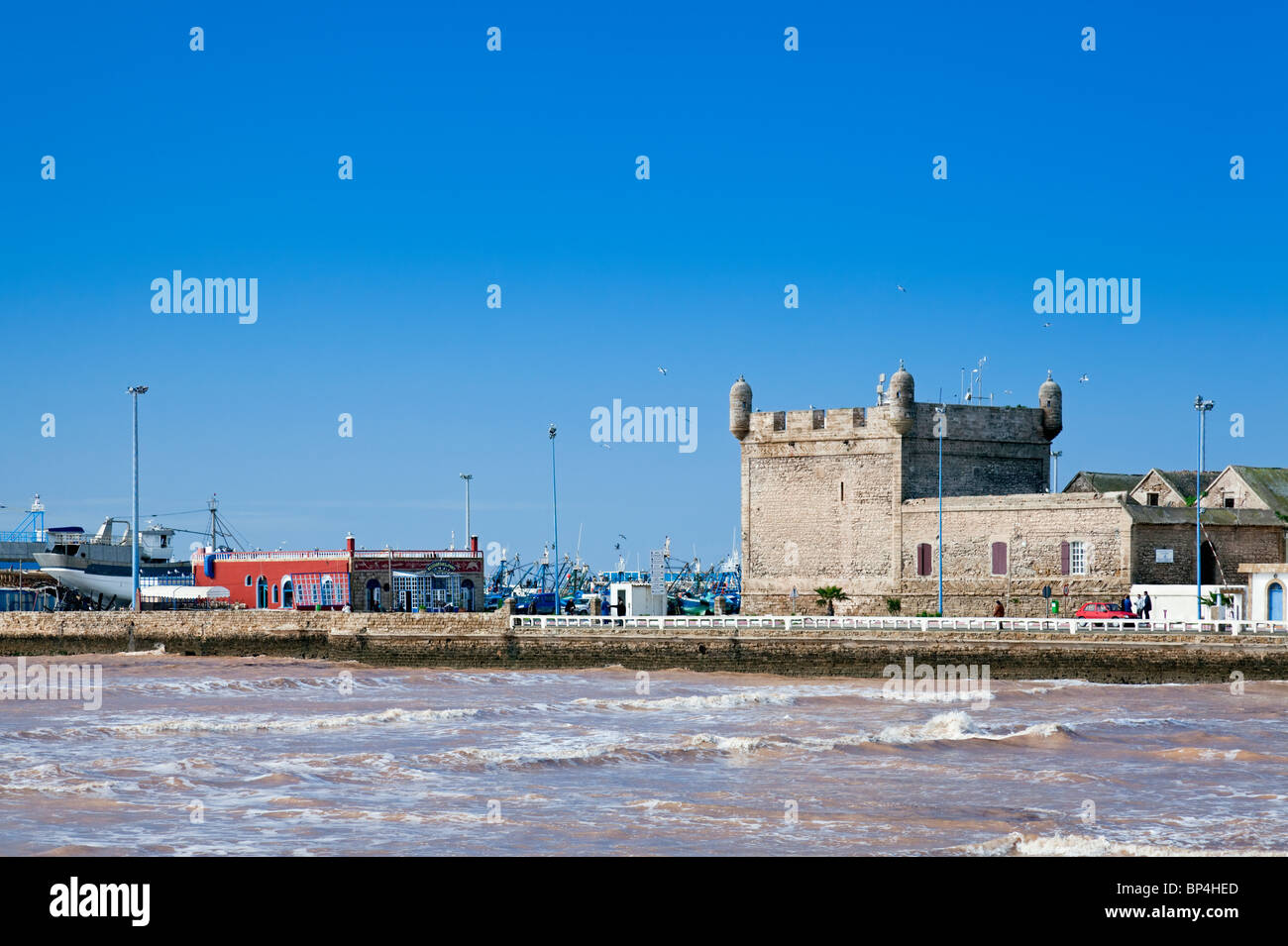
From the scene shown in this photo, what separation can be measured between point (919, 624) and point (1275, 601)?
28.3 ft

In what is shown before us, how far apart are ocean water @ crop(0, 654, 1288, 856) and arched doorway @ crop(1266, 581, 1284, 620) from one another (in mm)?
4165

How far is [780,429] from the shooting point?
49.3 metres

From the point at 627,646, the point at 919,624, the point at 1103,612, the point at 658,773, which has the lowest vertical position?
the point at 658,773

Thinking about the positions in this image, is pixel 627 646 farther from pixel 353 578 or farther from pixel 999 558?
pixel 353 578

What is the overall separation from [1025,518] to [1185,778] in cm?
2279

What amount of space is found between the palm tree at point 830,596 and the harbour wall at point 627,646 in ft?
17.9

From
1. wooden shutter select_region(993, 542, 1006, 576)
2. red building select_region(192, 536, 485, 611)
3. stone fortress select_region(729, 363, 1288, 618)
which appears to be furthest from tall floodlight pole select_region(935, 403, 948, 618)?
red building select_region(192, 536, 485, 611)

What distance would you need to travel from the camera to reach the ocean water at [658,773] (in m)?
16.9

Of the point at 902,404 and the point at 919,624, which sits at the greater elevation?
the point at 902,404

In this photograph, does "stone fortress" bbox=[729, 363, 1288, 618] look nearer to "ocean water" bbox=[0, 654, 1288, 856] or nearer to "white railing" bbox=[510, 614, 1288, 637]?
"white railing" bbox=[510, 614, 1288, 637]

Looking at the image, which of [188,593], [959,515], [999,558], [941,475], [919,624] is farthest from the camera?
[188,593]

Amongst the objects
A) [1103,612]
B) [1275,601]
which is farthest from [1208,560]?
[1275,601]

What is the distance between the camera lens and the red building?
57.0 m

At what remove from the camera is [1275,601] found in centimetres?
3806
